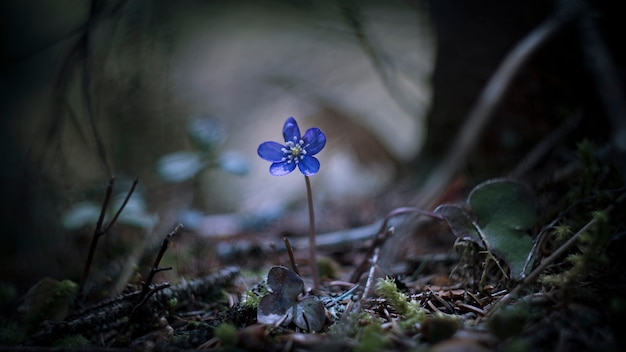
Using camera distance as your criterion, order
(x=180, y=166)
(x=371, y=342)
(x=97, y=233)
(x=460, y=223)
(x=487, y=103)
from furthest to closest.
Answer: (x=180, y=166), (x=487, y=103), (x=460, y=223), (x=97, y=233), (x=371, y=342)

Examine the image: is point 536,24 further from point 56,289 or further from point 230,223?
point 56,289

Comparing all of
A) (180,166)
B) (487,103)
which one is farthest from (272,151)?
(487,103)

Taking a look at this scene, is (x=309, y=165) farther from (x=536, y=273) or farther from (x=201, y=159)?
(x=201, y=159)

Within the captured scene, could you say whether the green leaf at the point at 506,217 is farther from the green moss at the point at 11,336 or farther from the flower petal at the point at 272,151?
the green moss at the point at 11,336

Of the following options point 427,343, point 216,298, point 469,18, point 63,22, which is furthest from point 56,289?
point 469,18

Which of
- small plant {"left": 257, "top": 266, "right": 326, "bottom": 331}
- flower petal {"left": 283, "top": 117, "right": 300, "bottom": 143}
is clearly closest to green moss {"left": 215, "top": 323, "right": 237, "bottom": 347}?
small plant {"left": 257, "top": 266, "right": 326, "bottom": 331}

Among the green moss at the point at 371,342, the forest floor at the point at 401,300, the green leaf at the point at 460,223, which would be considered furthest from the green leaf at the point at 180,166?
the green moss at the point at 371,342
